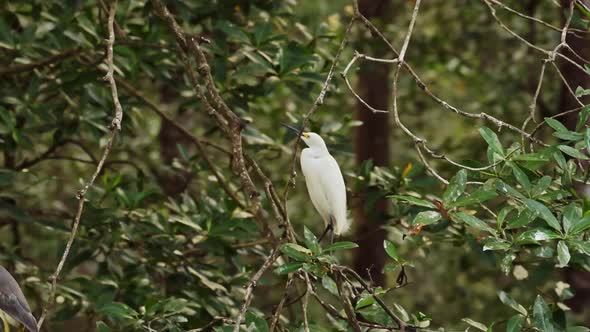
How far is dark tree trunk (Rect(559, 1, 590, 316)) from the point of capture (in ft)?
10.7

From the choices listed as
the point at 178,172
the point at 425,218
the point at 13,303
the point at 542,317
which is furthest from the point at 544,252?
the point at 178,172

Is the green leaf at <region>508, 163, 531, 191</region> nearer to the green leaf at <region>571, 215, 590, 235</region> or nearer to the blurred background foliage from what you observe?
the blurred background foliage

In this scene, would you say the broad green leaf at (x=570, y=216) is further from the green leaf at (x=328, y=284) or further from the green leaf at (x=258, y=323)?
the green leaf at (x=258, y=323)

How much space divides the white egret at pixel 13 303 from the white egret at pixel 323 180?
2.40ft

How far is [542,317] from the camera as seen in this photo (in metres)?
2.17

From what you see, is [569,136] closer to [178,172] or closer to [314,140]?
[314,140]

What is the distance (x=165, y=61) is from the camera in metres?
3.32

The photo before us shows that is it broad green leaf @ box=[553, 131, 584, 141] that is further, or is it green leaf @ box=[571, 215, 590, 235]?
broad green leaf @ box=[553, 131, 584, 141]

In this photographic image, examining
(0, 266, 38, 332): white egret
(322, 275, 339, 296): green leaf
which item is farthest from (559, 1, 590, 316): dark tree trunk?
(0, 266, 38, 332): white egret

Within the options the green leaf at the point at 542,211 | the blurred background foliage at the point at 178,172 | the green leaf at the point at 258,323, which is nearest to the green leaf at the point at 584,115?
the blurred background foliage at the point at 178,172

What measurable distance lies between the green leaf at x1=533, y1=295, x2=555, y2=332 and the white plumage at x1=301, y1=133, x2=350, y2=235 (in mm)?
532

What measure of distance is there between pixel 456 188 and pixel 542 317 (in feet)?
1.37

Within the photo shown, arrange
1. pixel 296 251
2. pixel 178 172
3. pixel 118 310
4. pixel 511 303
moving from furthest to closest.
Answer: pixel 178 172 → pixel 511 303 → pixel 118 310 → pixel 296 251

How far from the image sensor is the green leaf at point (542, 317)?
2146 mm
